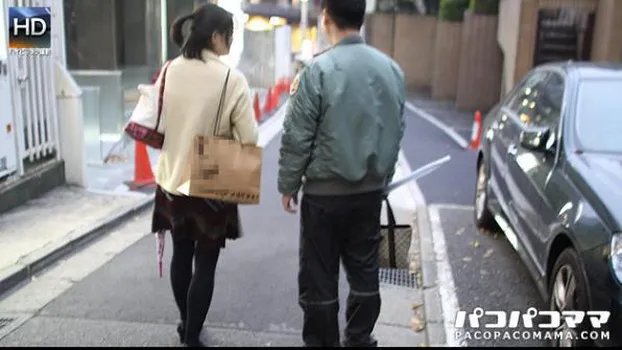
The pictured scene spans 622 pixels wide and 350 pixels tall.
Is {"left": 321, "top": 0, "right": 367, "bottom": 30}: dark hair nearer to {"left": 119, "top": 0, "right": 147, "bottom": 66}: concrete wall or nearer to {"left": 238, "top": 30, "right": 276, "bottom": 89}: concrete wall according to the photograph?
{"left": 119, "top": 0, "right": 147, "bottom": 66}: concrete wall

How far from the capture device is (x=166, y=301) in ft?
14.7

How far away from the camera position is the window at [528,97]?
214 inches

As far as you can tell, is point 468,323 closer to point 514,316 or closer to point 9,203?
point 514,316

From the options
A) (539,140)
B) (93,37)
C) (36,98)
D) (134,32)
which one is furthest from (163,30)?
(539,140)

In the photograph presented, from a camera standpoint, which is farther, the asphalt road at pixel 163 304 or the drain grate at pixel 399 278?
the drain grate at pixel 399 278

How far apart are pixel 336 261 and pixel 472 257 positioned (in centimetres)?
243

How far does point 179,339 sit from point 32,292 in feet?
4.56

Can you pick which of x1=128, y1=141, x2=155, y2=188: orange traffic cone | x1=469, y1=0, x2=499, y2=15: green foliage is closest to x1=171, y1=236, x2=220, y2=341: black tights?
x1=128, y1=141, x2=155, y2=188: orange traffic cone

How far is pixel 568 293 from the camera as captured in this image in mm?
3541

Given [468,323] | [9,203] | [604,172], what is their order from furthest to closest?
1. [9,203]
2. [468,323]
3. [604,172]

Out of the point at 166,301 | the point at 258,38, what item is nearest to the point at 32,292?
the point at 166,301

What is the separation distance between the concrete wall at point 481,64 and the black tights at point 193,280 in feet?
47.1

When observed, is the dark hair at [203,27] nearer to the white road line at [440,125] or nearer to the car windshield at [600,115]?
the car windshield at [600,115]

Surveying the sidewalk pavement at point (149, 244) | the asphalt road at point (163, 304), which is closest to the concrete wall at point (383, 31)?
the sidewalk pavement at point (149, 244)
